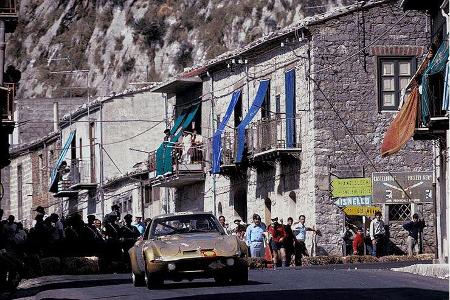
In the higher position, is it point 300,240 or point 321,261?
point 300,240

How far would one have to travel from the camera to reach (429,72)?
108 ft

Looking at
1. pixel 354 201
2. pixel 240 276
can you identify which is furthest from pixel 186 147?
pixel 240 276

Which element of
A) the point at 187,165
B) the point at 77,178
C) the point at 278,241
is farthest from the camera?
the point at 77,178

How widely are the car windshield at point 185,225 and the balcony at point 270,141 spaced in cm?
2058

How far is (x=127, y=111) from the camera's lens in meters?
65.8

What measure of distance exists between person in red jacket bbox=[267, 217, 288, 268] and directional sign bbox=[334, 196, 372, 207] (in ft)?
20.5

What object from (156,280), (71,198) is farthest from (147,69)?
(156,280)

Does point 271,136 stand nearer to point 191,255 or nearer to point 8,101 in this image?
point 8,101

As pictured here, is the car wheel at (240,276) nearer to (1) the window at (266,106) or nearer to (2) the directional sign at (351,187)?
(2) the directional sign at (351,187)

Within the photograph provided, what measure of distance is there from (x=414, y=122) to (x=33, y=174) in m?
46.2

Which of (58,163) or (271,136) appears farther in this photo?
(58,163)

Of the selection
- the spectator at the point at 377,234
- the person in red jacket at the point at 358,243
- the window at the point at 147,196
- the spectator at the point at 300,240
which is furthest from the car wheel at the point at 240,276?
the window at the point at 147,196

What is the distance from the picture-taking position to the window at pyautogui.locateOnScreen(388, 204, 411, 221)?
4616 cm

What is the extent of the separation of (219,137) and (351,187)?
831 cm
